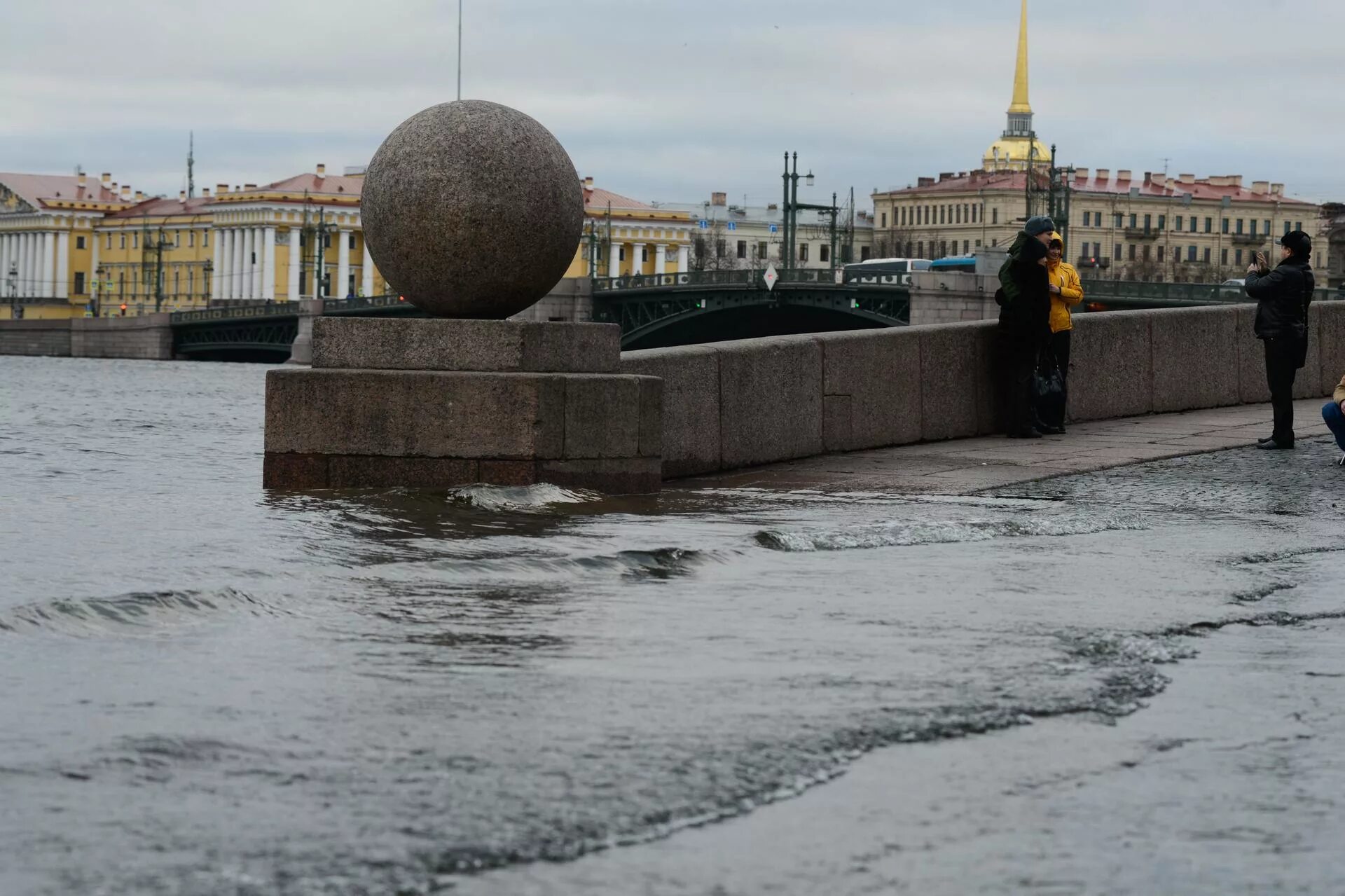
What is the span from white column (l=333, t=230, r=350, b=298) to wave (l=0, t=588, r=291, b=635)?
374 feet

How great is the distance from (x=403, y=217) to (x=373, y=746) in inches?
193


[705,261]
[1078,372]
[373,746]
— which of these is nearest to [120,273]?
[705,261]

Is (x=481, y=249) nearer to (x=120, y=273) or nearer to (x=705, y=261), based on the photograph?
(x=705, y=261)

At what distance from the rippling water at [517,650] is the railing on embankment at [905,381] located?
1.05 metres

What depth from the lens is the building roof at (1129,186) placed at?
12812 centimetres

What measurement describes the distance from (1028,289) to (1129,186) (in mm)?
124194

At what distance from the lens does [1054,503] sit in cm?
738

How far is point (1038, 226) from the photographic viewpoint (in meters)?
10.5

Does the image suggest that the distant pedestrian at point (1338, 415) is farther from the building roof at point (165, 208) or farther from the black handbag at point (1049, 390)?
the building roof at point (165, 208)

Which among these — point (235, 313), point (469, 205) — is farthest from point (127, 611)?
point (235, 313)

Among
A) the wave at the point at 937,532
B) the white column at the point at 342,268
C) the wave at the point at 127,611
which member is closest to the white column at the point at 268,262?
the white column at the point at 342,268

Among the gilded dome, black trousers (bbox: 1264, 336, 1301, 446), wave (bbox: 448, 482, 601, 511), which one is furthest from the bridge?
the gilded dome

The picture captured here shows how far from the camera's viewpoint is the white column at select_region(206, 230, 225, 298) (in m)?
121

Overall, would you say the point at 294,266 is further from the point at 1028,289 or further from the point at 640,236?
the point at 1028,289
